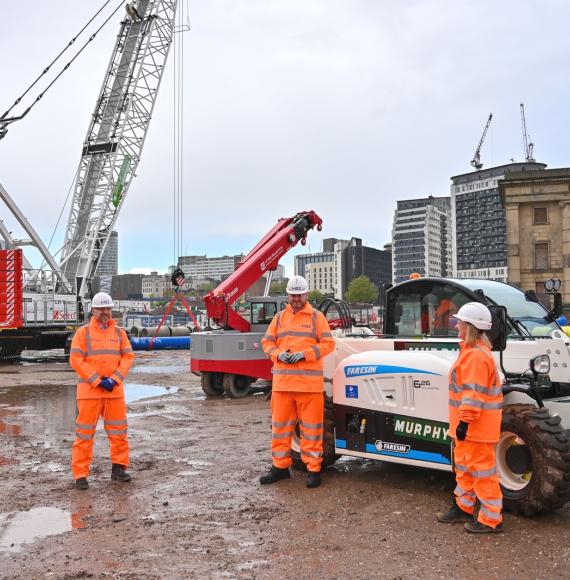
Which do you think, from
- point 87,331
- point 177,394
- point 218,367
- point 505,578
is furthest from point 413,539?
point 177,394

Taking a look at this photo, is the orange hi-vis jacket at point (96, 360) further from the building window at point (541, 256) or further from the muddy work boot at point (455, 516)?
the building window at point (541, 256)

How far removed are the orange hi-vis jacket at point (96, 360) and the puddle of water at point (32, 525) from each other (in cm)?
125

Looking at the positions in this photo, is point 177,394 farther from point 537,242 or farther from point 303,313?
point 537,242

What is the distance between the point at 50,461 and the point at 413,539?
464 cm

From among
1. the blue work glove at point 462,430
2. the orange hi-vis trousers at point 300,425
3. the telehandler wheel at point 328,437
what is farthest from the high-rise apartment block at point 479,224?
the blue work glove at point 462,430

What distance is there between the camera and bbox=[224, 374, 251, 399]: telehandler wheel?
13.8 m

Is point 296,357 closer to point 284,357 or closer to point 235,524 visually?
point 284,357

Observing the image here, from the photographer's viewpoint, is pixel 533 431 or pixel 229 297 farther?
pixel 229 297

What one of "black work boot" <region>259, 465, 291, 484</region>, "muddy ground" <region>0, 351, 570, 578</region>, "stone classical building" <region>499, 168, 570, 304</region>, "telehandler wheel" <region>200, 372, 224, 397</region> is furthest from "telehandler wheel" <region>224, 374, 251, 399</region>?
"stone classical building" <region>499, 168, 570, 304</region>

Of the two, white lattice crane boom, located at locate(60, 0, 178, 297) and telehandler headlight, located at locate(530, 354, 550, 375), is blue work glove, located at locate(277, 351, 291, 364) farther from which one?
white lattice crane boom, located at locate(60, 0, 178, 297)

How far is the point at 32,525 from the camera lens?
568 cm

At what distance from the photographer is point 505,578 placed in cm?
440

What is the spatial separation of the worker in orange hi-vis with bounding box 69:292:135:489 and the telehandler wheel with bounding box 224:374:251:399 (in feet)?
21.7

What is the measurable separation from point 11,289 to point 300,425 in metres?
18.2
